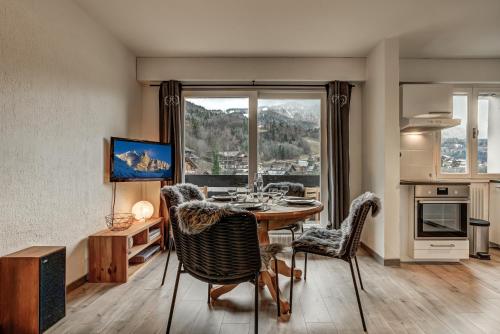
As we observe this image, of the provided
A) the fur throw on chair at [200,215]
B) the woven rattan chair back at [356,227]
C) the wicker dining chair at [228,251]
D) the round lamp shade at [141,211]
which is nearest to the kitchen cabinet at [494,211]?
the woven rattan chair back at [356,227]

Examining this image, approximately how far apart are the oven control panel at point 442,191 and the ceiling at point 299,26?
66.2 inches

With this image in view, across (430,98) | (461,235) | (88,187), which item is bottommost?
(461,235)

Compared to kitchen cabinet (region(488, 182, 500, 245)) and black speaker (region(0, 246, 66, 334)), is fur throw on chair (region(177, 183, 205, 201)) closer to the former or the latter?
black speaker (region(0, 246, 66, 334))

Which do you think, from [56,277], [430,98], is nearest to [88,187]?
[56,277]

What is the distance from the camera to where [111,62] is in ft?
10.3

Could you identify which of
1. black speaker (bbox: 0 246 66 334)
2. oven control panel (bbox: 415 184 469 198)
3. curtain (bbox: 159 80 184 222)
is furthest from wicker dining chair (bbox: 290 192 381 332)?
curtain (bbox: 159 80 184 222)

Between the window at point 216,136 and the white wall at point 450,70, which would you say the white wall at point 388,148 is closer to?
the white wall at point 450,70

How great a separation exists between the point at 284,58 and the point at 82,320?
3.49 metres

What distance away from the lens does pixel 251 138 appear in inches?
156

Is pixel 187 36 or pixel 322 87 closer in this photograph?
pixel 187 36

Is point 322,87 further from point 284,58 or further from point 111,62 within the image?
point 111,62

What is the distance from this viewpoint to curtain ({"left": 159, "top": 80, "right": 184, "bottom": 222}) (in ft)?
12.2

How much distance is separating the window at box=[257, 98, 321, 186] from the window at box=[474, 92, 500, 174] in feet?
7.21

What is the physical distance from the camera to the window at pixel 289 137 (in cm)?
400
